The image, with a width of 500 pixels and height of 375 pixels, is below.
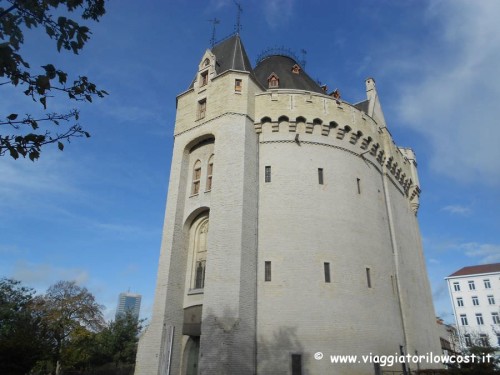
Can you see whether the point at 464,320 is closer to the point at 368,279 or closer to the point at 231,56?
the point at 368,279

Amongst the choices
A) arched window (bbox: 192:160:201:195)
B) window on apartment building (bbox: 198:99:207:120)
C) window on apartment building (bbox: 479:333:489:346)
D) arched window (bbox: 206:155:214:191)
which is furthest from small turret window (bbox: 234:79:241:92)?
window on apartment building (bbox: 479:333:489:346)

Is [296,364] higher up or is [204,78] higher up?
[204,78]

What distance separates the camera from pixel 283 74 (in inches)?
1034

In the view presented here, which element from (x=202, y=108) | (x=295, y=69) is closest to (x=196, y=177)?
(x=202, y=108)

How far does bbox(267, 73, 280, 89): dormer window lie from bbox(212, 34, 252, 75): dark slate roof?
1.59 metres

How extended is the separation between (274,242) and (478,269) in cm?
6121

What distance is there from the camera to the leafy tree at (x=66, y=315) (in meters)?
31.7

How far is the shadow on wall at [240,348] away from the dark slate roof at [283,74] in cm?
1548

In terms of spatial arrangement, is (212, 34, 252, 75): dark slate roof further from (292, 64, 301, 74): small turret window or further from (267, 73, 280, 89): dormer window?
(292, 64, 301, 74): small turret window

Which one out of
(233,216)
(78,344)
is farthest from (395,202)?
(78,344)

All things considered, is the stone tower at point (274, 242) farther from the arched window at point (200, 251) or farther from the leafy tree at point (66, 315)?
the leafy tree at point (66, 315)

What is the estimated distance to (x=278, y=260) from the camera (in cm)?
1780

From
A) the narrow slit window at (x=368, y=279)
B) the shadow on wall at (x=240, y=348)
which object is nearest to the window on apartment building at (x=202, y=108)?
the shadow on wall at (x=240, y=348)

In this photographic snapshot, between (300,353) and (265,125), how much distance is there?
11573 millimetres
